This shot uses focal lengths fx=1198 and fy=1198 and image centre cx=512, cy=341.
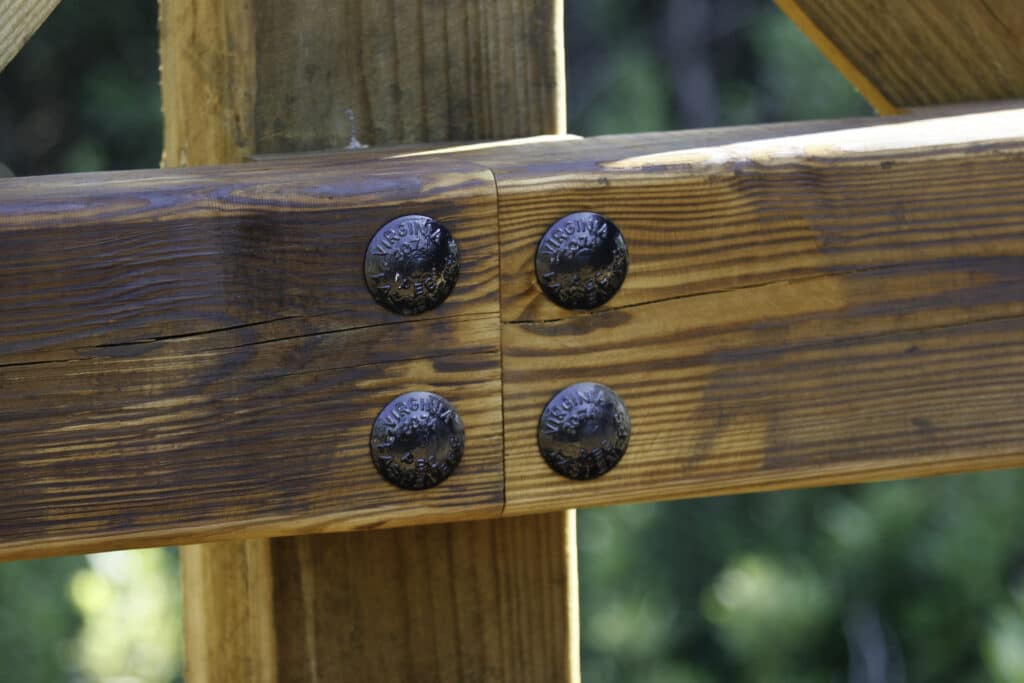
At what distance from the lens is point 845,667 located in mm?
3557

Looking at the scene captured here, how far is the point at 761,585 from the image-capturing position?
311 cm

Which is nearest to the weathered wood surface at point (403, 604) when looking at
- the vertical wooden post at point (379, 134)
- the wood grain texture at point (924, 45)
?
the vertical wooden post at point (379, 134)

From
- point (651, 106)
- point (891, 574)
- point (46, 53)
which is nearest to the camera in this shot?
point (891, 574)

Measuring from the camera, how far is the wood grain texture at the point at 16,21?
0.65 m

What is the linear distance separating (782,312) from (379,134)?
0.93 feet

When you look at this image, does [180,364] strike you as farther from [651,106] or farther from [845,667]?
[651,106]

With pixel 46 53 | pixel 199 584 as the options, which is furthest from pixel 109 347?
pixel 46 53

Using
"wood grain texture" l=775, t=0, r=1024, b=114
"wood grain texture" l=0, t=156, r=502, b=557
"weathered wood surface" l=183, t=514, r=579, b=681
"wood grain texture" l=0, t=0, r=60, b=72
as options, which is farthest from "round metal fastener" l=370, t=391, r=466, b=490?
"wood grain texture" l=775, t=0, r=1024, b=114

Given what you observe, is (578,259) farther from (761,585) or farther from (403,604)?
(761,585)

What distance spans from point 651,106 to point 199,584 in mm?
3368

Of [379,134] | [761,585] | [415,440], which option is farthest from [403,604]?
[761,585]

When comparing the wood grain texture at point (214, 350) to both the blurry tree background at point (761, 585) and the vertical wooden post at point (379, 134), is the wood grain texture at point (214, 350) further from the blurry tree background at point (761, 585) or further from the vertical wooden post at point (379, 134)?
the blurry tree background at point (761, 585)

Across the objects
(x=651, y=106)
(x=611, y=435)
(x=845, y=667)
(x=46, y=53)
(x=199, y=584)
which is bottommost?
(x=845, y=667)

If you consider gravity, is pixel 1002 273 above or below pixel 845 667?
above
